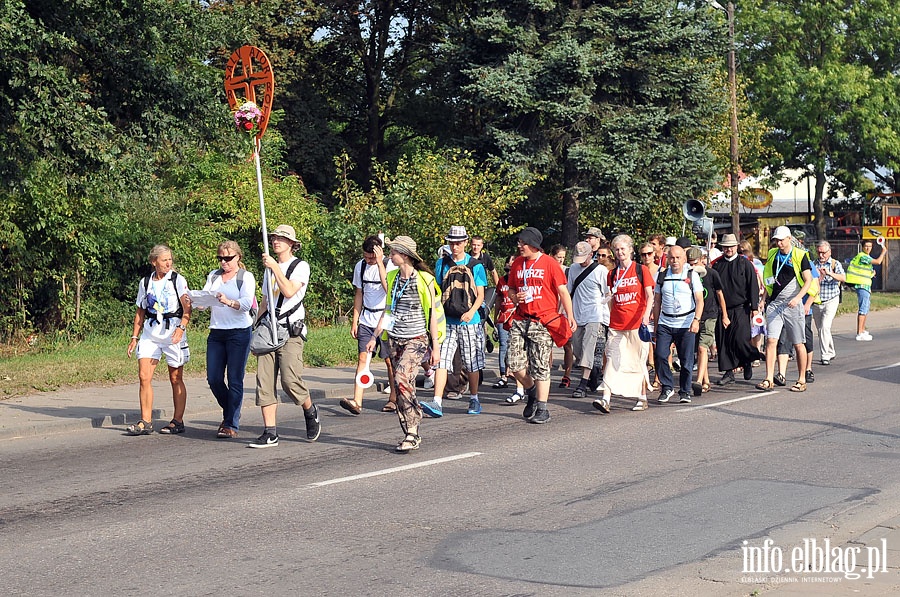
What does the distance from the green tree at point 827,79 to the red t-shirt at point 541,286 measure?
3889 cm

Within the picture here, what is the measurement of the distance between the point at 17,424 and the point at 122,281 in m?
12.6

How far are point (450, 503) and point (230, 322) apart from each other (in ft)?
11.9

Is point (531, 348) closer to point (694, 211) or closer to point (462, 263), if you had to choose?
point (462, 263)

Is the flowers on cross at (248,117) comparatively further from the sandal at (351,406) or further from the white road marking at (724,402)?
the white road marking at (724,402)

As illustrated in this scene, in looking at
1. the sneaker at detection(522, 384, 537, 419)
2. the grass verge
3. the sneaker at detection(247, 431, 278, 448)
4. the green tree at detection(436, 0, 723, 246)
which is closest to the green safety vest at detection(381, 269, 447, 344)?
the sneaker at detection(247, 431, 278, 448)

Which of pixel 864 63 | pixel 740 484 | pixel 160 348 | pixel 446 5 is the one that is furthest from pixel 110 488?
pixel 864 63

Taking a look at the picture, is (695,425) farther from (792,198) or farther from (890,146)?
(792,198)

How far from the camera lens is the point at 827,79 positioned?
46.5 meters

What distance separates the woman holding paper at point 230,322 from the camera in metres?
10.3

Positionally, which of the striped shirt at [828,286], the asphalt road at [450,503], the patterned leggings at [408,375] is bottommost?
the asphalt road at [450,503]

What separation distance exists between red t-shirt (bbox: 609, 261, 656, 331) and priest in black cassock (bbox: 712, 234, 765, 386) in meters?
2.40

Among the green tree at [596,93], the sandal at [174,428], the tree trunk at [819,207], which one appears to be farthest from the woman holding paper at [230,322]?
the tree trunk at [819,207]

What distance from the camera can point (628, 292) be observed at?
12.1 meters

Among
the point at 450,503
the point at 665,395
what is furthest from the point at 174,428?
the point at 665,395
